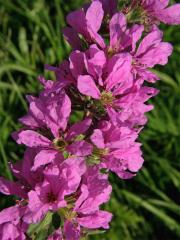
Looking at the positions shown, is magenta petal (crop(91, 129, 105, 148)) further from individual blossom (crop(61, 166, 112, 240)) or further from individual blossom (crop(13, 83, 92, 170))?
individual blossom (crop(61, 166, 112, 240))

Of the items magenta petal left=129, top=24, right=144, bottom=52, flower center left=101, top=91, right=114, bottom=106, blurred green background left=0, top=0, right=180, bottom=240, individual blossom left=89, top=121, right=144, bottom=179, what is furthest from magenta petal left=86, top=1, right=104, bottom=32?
blurred green background left=0, top=0, right=180, bottom=240

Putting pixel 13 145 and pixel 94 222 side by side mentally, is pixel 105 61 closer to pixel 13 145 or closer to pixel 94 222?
pixel 94 222

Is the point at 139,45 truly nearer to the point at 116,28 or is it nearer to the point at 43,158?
the point at 116,28

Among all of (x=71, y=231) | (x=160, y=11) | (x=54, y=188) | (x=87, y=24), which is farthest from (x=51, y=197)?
(x=160, y=11)

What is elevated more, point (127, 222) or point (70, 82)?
point (70, 82)

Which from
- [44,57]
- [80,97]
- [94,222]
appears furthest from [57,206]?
[44,57]

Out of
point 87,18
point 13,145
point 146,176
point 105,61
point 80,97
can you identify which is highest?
point 87,18

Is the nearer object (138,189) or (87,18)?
(87,18)

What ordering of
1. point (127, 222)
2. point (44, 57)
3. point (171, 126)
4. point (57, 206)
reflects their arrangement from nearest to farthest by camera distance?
point (57, 206) → point (127, 222) → point (171, 126) → point (44, 57)

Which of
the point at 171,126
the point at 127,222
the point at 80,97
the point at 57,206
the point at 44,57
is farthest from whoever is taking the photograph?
the point at 44,57
